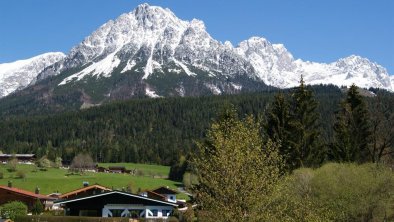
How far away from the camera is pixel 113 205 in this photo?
66062mm

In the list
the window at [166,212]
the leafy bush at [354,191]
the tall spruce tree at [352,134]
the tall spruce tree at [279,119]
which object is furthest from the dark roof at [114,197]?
the leafy bush at [354,191]

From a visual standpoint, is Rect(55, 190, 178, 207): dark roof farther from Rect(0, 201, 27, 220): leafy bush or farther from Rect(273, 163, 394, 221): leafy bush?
Rect(273, 163, 394, 221): leafy bush

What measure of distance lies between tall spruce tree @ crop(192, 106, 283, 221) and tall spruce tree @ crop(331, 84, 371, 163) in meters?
28.3

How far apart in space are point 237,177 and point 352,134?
106ft

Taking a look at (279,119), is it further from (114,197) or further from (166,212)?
(114,197)

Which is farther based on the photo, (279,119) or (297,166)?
(279,119)

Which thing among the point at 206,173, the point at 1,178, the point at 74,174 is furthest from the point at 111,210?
the point at 74,174

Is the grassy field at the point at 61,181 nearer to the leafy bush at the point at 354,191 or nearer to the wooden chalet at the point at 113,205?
the wooden chalet at the point at 113,205

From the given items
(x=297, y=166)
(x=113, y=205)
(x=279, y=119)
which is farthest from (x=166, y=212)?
(x=297, y=166)

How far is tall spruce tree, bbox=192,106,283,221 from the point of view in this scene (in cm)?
2659

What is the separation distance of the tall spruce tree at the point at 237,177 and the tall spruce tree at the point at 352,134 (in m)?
28.3

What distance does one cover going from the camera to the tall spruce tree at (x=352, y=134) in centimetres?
5491

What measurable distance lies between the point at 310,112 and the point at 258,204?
99.8 feet

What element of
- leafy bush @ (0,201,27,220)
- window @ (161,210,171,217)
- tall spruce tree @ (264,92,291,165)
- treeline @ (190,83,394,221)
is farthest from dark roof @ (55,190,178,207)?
tall spruce tree @ (264,92,291,165)
